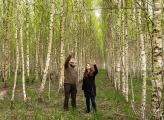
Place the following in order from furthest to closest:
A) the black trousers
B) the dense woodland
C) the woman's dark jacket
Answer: the black trousers < the woman's dark jacket < the dense woodland

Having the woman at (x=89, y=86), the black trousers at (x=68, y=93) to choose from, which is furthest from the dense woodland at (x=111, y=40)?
the black trousers at (x=68, y=93)

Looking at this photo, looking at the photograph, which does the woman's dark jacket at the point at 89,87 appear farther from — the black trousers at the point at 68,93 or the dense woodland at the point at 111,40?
the dense woodland at the point at 111,40

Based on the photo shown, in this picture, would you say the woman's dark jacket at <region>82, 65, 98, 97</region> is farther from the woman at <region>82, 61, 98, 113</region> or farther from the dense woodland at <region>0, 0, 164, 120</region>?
the dense woodland at <region>0, 0, 164, 120</region>

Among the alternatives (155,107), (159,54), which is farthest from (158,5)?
(155,107)

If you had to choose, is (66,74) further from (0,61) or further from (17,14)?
(0,61)

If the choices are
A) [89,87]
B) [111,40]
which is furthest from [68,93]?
[111,40]

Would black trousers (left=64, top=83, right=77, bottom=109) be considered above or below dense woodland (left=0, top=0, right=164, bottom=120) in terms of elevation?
below

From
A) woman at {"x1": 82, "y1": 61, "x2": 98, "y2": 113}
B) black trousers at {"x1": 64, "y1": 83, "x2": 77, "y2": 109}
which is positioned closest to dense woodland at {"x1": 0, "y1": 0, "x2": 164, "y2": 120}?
woman at {"x1": 82, "y1": 61, "x2": 98, "y2": 113}

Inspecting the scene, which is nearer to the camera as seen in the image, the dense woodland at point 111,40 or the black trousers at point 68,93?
the dense woodland at point 111,40

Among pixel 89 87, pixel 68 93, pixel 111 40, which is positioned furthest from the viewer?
pixel 111 40

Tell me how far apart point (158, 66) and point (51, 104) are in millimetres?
5289

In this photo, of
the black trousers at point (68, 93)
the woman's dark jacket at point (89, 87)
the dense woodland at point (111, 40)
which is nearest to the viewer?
the dense woodland at point (111, 40)

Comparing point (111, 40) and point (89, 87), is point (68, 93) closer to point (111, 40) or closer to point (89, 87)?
point (89, 87)

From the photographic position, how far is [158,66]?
388 centimetres
